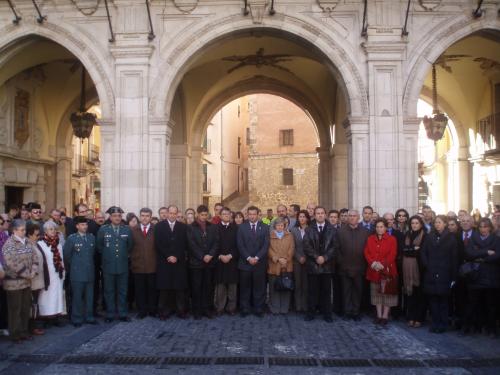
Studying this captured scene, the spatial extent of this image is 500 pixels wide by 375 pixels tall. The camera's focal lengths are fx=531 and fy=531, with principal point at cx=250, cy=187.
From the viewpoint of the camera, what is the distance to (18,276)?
681cm

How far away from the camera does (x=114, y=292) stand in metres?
8.14

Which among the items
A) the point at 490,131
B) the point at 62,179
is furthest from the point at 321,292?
the point at 62,179

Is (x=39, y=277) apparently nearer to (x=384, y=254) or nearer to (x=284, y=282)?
(x=284, y=282)

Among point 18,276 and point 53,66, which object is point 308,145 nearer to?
point 53,66

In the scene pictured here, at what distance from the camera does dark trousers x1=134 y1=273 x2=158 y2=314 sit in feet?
27.3

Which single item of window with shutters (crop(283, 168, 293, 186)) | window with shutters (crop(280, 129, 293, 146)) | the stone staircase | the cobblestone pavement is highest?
window with shutters (crop(280, 129, 293, 146))

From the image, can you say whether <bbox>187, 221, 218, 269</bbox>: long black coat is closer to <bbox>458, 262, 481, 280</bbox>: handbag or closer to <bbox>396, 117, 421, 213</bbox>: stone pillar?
<bbox>458, 262, 481, 280</bbox>: handbag

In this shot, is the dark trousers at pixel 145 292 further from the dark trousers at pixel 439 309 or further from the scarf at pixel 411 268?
the dark trousers at pixel 439 309

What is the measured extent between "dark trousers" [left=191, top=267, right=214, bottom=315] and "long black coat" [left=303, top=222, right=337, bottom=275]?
5.29 feet

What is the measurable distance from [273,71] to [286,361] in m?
13.1

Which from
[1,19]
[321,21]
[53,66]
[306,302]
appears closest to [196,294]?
[306,302]

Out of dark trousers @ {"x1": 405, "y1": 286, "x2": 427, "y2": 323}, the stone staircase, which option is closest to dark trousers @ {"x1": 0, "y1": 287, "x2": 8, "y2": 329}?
dark trousers @ {"x1": 405, "y1": 286, "x2": 427, "y2": 323}

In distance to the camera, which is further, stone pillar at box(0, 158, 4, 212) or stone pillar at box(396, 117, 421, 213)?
stone pillar at box(0, 158, 4, 212)

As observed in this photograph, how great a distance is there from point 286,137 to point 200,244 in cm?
2455
